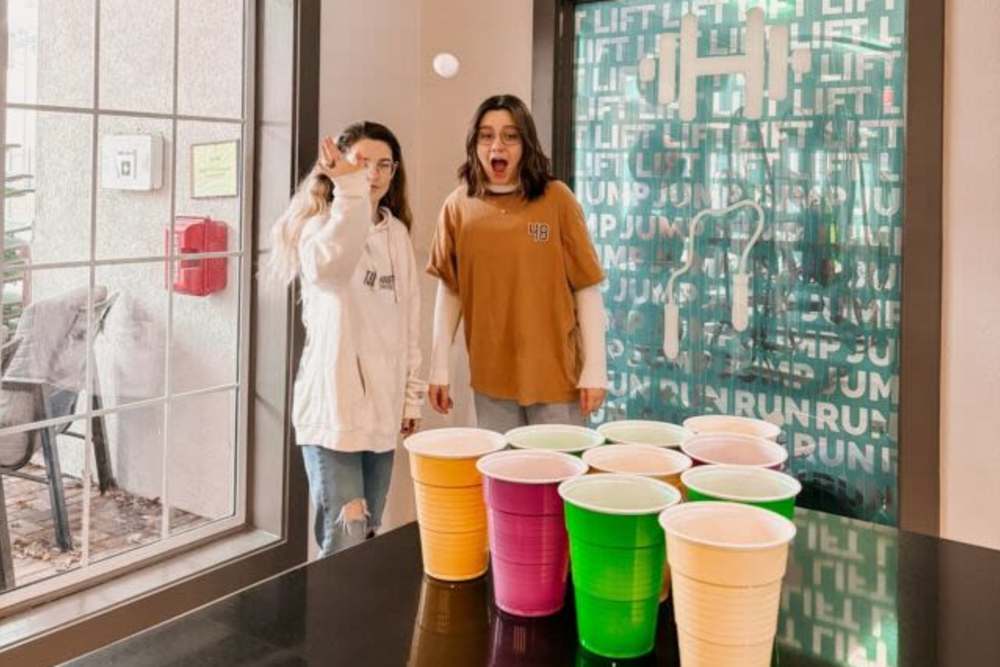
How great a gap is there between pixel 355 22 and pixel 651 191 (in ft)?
3.21

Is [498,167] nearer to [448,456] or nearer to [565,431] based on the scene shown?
[565,431]

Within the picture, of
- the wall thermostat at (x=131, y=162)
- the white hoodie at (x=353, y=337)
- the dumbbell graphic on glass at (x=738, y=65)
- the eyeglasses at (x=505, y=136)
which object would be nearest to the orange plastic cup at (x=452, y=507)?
the white hoodie at (x=353, y=337)

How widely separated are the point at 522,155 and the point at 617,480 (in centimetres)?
145

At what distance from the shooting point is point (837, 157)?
7.20ft

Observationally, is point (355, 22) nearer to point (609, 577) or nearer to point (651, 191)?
point (651, 191)

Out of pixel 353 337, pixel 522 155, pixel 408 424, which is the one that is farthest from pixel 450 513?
pixel 522 155

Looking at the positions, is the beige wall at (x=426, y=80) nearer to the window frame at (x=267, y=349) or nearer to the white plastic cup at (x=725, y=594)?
the window frame at (x=267, y=349)

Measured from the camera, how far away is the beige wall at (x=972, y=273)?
1969 mm

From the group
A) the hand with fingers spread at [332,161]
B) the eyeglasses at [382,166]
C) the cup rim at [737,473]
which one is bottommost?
the cup rim at [737,473]

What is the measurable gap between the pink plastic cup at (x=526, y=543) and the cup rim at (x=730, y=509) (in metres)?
0.12

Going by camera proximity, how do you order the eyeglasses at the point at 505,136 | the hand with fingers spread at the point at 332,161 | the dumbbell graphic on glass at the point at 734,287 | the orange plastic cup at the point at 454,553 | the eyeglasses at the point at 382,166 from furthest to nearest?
the dumbbell graphic on glass at the point at 734,287 → the eyeglasses at the point at 505,136 → the eyeglasses at the point at 382,166 → the hand with fingers spread at the point at 332,161 → the orange plastic cup at the point at 454,553

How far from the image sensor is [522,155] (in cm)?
213

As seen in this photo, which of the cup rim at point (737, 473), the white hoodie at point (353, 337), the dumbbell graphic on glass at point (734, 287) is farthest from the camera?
the dumbbell graphic on glass at point (734, 287)

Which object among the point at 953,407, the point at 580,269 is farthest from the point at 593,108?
the point at 953,407
